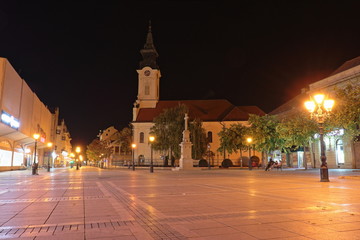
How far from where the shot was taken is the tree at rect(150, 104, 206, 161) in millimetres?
51491

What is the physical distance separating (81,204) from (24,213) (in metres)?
1.68

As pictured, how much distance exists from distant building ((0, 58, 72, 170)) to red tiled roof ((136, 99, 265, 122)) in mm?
24177

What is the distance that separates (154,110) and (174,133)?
2133cm

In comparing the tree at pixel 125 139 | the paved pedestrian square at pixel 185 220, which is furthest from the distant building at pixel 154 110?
the paved pedestrian square at pixel 185 220

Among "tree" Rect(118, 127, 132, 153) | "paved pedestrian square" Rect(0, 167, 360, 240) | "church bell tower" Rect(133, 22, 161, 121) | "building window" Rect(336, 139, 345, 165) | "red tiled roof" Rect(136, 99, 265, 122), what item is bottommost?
"paved pedestrian square" Rect(0, 167, 360, 240)

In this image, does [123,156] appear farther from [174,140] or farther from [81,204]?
[81,204]

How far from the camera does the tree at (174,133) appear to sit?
169 feet

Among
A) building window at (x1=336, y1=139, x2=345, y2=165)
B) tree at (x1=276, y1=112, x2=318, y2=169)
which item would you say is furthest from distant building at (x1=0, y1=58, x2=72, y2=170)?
building window at (x1=336, y1=139, x2=345, y2=165)

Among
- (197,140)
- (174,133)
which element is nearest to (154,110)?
(174,133)

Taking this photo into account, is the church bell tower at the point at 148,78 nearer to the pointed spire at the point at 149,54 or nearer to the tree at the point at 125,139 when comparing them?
the pointed spire at the point at 149,54

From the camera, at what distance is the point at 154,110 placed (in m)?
72.1

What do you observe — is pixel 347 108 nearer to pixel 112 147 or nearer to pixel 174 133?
pixel 174 133

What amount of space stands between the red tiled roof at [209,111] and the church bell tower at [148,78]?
202 centimetres

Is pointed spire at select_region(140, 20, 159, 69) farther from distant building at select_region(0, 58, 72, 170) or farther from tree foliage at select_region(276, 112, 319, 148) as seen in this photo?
tree foliage at select_region(276, 112, 319, 148)
